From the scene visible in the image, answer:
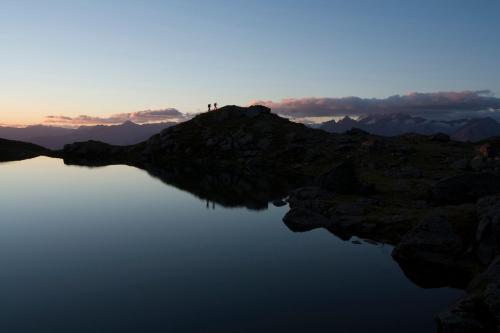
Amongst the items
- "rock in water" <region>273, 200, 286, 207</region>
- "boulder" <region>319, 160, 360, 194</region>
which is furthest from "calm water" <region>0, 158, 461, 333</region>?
"boulder" <region>319, 160, 360, 194</region>

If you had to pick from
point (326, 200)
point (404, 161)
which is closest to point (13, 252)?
point (326, 200)

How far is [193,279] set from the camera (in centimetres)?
4381

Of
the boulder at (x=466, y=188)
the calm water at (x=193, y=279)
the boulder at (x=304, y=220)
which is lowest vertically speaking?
the calm water at (x=193, y=279)

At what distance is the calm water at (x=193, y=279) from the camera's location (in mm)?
34344

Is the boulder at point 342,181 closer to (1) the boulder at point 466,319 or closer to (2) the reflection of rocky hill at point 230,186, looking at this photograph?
(2) the reflection of rocky hill at point 230,186

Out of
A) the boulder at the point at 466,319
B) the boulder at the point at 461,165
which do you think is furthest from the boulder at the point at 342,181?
the boulder at the point at 466,319

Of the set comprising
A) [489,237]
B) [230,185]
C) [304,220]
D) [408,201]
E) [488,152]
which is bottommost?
[304,220]

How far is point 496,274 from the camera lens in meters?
34.6

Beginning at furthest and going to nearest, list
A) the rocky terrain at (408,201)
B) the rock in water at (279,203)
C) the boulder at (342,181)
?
1. the rock in water at (279,203)
2. the boulder at (342,181)
3. the rocky terrain at (408,201)

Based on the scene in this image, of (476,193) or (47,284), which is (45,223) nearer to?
(47,284)

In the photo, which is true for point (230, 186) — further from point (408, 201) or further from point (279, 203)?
point (408, 201)

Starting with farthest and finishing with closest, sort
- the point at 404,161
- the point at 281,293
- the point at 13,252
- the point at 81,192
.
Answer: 1. the point at 404,161
2. the point at 81,192
3. the point at 13,252
4. the point at 281,293

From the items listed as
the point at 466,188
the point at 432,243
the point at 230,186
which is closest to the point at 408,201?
the point at 466,188

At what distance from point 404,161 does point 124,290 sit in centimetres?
12037
